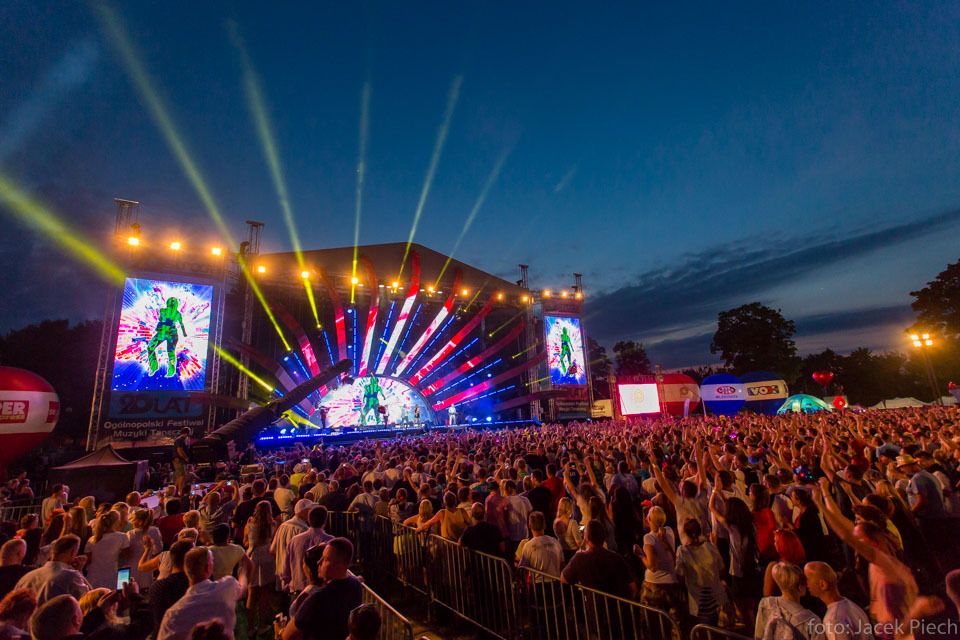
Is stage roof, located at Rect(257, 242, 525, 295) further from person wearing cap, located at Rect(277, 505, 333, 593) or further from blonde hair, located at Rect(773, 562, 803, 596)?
blonde hair, located at Rect(773, 562, 803, 596)

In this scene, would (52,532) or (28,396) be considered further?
(28,396)

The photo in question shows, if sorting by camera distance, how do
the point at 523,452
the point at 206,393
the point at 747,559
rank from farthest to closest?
the point at 206,393 → the point at 523,452 → the point at 747,559

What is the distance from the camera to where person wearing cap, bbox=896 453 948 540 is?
525 cm

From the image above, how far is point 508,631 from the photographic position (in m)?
4.62

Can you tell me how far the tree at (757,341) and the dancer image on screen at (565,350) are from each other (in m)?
29.5

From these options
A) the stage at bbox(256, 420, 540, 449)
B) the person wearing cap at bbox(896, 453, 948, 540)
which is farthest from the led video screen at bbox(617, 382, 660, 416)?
the person wearing cap at bbox(896, 453, 948, 540)

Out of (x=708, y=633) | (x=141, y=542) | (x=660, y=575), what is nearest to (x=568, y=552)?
(x=660, y=575)

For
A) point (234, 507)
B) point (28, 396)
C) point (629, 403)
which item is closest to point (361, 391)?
point (28, 396)

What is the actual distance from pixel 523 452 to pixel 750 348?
164 feet

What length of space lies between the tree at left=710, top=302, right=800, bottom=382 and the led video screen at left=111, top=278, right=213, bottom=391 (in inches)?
2109

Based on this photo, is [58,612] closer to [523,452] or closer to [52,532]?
[52,532]

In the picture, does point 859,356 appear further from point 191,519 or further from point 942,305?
point 191,519

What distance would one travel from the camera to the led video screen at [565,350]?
3344 cm

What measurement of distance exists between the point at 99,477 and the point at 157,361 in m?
10.5
